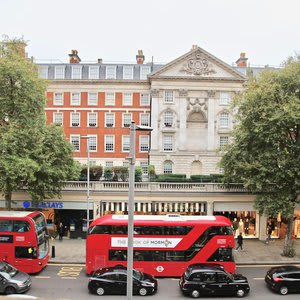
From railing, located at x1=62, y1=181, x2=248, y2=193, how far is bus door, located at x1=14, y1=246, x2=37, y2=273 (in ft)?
38.1

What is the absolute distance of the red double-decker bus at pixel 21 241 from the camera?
933 inches

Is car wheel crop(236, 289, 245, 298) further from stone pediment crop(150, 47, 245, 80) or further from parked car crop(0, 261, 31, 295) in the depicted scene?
stone pediment crop(150, 47, 245, 80)

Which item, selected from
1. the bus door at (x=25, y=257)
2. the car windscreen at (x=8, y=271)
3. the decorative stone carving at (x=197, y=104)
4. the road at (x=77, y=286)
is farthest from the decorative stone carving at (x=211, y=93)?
the car windscreen at (x=8, y=271)

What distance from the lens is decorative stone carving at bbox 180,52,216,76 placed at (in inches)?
2141

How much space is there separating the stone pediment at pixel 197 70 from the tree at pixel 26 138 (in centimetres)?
→ 2452

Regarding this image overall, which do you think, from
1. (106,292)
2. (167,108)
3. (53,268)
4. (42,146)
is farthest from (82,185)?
(167,108)

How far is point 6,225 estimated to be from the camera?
78.0ft

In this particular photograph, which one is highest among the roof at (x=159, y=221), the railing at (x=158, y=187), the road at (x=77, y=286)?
the railing at (x=158, y=187)

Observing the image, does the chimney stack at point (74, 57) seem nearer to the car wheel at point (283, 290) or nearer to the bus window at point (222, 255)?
the bus window at point (222, 255)

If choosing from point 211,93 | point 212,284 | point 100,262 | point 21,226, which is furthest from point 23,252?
point 211,93

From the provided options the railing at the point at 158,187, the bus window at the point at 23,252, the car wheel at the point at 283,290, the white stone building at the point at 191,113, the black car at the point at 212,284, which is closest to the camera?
the black car at the point at 212,284

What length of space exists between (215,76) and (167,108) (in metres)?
7.83

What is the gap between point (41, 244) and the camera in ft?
80.9

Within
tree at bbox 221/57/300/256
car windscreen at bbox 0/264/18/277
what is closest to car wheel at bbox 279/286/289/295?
tree at bbox 221/57/300/256
